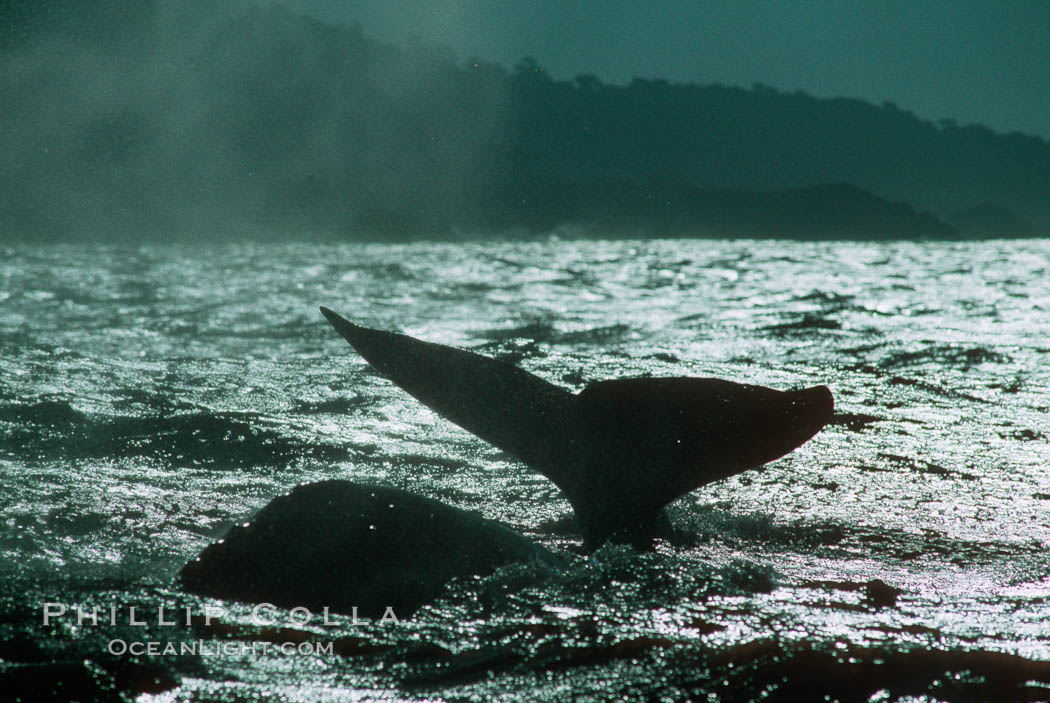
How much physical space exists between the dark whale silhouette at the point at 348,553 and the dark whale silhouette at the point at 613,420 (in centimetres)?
44

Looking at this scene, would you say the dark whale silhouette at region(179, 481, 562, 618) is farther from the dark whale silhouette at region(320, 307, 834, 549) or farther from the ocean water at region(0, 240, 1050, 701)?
the dark whale silhouette at region(320, 307, 834, 549)

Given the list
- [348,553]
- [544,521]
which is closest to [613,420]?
[544,521]

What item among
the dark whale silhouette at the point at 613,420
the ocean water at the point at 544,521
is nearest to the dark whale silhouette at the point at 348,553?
the ocean water at the point at 544,521

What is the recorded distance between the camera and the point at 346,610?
305 centimetres

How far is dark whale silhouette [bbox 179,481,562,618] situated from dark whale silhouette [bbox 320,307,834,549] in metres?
0.44

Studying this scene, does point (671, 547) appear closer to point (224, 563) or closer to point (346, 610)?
point (346, 610)

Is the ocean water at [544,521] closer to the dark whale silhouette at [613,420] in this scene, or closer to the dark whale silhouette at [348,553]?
the dark whale silhouette at [348,553]

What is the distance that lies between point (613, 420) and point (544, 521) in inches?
37.6

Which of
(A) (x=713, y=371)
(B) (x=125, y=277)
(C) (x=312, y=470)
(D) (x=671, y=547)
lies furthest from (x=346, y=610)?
(B) (x=125, y=277)

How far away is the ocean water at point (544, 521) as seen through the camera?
265 cm

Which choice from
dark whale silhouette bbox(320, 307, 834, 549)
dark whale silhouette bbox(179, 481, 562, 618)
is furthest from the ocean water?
dark whale silhouette bbox(320, 307, 834, 549)

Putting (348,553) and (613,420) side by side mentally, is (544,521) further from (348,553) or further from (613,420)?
(348,553)

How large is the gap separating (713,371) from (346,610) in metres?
6.62

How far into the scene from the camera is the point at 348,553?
10.6 feet
